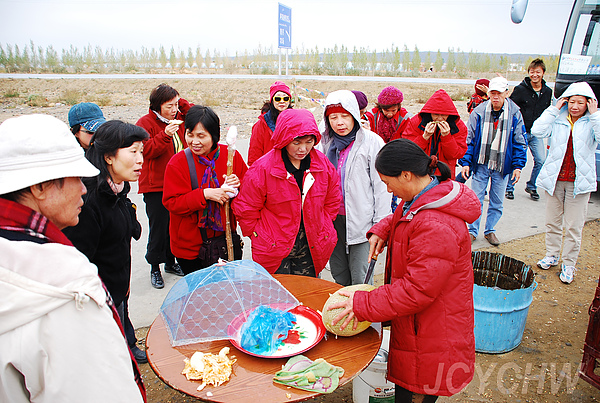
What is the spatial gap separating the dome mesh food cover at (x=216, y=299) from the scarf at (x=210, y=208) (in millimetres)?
913

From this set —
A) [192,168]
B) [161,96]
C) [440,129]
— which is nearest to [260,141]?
[161,96]

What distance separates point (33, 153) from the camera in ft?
3.67

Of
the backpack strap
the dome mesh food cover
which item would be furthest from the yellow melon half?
the backpack strap

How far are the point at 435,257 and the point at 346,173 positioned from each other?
5.56 ft

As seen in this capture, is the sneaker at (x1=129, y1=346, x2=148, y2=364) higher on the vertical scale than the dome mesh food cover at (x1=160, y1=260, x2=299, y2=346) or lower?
lower

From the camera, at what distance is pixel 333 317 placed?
204cm

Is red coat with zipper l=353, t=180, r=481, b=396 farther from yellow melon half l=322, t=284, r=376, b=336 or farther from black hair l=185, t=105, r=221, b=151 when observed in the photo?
black hair l=185, t=105, r=221, b=151

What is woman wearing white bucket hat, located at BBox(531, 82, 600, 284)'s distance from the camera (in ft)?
14.0

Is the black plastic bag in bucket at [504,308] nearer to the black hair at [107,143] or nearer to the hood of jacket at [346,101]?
the hood of jacket at [346,101]

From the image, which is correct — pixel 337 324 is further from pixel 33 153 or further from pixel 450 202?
pixel 33 153

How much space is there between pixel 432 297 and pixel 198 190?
193cm

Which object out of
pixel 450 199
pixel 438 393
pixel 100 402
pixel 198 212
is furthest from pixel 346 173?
pixel 100 402

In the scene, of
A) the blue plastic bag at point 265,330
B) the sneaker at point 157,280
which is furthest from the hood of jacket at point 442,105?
the sneaker at point 157,280

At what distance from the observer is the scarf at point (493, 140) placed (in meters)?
4.98
